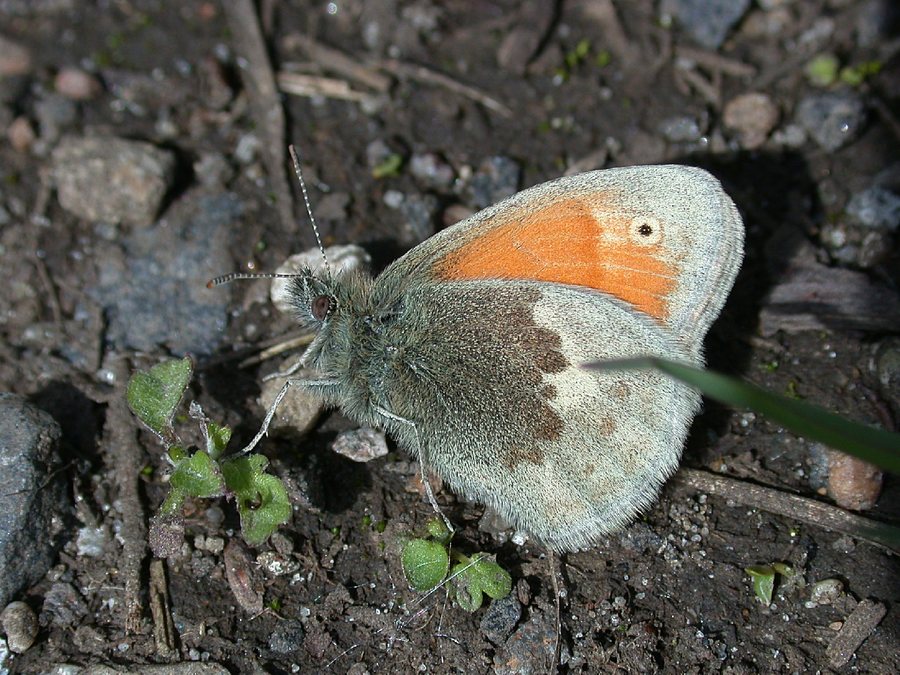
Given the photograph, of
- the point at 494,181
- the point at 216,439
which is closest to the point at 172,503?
the point at 216,439

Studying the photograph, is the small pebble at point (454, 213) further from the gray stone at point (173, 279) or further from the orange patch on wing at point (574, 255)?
the gray stone at point (173, 279)

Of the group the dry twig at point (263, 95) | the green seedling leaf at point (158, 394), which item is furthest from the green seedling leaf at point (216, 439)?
the dry twig at point (263, 95)

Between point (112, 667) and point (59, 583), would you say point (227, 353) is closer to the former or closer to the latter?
point (59, 583)

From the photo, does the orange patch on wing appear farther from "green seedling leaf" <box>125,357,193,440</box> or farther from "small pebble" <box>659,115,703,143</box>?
"small pebble" <box>659,115,703,143</box>

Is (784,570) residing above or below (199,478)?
above

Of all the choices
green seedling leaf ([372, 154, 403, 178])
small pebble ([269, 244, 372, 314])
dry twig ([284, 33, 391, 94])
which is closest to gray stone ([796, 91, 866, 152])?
green seedling leaf ([372, 154, 403, 178])

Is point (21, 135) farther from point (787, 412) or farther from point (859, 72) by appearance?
point (859, 72)
